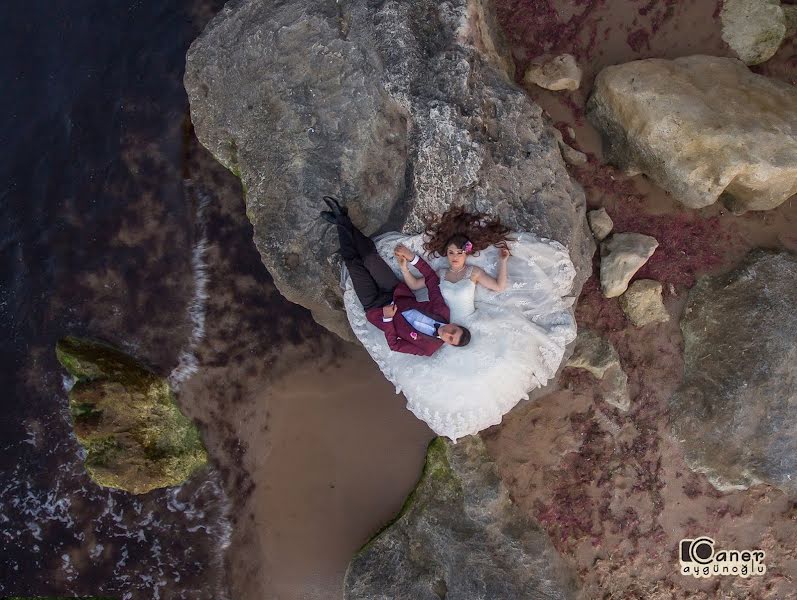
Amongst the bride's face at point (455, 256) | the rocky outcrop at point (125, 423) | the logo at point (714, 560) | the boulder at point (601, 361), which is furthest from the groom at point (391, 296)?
the logo at point (714, 560)

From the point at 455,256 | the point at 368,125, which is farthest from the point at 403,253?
the point at 368,125

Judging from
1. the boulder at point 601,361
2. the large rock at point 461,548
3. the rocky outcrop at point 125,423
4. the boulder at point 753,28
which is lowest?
the large rock at point 461,548

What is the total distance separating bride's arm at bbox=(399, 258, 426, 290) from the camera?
475cm

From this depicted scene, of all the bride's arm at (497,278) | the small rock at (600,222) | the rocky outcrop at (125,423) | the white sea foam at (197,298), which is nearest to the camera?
the bride's arm at (497,278)

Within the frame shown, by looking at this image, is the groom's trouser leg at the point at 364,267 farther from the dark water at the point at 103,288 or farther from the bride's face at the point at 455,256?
the dark water at the point at 103,288

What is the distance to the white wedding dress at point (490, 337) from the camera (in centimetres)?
472

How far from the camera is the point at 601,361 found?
5898 mm

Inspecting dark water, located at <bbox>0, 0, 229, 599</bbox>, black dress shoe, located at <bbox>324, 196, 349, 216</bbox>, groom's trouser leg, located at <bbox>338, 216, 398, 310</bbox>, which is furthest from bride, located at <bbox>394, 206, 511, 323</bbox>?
dark water, located at <bbox>0, 0, 229, 599</bbox>

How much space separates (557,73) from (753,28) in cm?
216

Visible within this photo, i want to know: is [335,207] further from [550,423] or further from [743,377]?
[743,377]

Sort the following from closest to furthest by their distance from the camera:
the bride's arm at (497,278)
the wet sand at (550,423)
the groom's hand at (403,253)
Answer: the bride's arm at (497,278)
the groom's hand at (403,253)
the wet sand at (550,423)

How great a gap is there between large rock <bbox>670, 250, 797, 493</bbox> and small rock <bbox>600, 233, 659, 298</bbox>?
2.66ft

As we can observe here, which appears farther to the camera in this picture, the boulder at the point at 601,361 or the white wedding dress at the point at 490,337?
the boulder at the point at 601,361

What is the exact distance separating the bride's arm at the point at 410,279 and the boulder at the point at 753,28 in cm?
439
